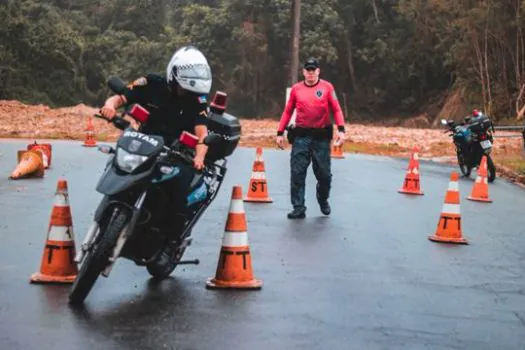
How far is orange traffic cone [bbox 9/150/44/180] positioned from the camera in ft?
56.9

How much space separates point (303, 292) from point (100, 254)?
1.88m

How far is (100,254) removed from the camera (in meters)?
6.69

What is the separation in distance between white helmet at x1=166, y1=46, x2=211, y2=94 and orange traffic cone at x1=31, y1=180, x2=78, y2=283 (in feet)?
4.16

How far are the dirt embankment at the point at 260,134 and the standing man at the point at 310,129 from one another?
52.9 ft

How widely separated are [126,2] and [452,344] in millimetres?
65182

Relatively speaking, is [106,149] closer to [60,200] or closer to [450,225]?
[60,200]

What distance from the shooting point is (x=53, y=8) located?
6800 cm

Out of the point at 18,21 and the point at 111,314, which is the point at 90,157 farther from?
the point at 18,21

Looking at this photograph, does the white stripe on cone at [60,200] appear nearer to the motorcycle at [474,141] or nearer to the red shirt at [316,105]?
the red shirt at [316,105]

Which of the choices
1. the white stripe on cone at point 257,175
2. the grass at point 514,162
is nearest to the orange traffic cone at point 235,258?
the white stripe on cone at point 257,175

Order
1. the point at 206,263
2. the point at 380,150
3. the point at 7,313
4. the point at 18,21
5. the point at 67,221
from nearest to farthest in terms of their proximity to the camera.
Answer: the point at 7,313
the point at 67,221
the point at 206,263
the point at 380,150
the point at 18,21

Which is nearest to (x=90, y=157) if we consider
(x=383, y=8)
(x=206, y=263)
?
(x=206, y=263)

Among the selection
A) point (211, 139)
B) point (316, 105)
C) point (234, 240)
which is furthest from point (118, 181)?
point (316, 105)

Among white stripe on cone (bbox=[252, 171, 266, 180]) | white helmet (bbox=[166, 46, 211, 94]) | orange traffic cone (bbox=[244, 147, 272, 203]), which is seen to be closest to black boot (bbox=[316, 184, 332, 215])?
orange traffic cone (bbox=[244, 147, 272, 203])
